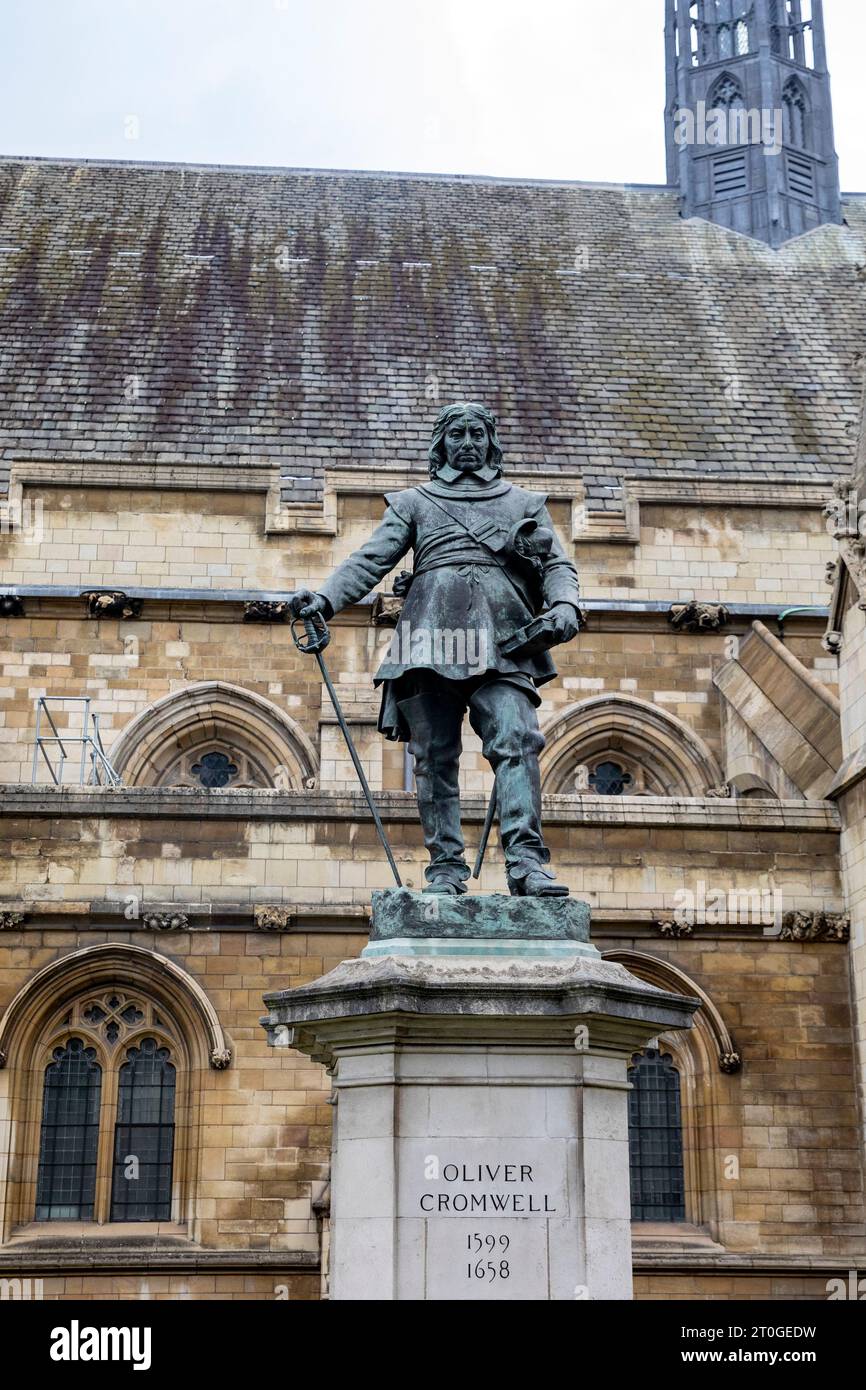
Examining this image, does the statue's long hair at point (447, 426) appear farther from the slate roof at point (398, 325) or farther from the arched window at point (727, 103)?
the arched window at point (727, 103)

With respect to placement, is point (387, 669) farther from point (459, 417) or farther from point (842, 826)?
point (842, 826)

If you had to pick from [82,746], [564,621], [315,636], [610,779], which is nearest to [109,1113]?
[82,746]

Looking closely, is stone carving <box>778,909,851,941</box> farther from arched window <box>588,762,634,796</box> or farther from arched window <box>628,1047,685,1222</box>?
arched window <box>588,762,634,796</box>

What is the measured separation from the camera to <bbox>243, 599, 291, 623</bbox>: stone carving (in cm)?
2030

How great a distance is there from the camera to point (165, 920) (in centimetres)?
1475

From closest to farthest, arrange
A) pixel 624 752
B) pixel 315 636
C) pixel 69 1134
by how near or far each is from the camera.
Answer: pixel 315 636
pixel 69 1134
pixel 624 752

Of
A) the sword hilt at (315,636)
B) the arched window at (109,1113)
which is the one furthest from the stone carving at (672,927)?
the sword hilt at (315,636)

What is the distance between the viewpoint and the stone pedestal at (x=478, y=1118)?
6.97m

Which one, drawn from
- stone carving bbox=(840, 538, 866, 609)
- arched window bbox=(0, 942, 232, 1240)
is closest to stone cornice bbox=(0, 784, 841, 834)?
arched window bbox=(0, 942, 232, 1240)

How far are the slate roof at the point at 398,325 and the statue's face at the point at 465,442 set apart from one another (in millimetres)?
12349

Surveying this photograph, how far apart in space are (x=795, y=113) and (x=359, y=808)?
20490mm

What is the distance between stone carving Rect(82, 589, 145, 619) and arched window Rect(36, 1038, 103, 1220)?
21.8 ft

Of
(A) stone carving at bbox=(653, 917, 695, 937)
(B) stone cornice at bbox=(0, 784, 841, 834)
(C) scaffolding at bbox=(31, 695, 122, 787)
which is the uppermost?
(C) scaffolding at bbox=(31, 695, 122, 787)

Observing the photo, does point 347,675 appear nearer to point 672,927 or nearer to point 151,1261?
point 672,927
